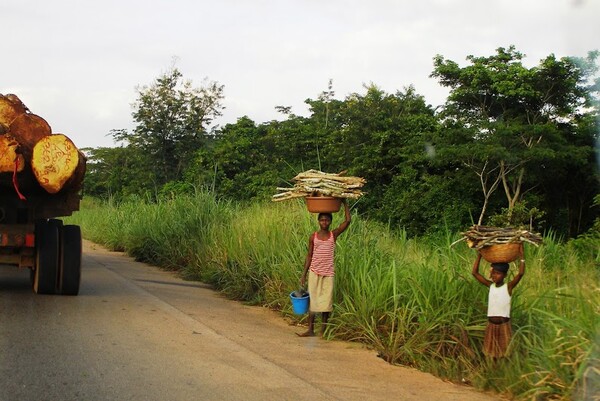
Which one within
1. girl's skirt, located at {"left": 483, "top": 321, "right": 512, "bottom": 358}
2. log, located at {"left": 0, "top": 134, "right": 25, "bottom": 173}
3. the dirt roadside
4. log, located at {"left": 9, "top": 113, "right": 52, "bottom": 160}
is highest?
log, located at {"left": 9, "top": 113, "right": 52, "bottom": 160}

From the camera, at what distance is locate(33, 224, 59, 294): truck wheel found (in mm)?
9305

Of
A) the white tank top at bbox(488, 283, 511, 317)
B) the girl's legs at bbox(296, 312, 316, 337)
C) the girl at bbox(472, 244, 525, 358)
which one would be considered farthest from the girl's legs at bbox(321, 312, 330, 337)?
the white tank top at bbox(488, 283, 511, 317)

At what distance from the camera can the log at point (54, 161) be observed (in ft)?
27.9

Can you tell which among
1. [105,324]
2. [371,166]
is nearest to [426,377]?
[105,324]

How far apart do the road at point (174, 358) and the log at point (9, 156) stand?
171cm

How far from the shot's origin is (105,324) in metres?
7.70

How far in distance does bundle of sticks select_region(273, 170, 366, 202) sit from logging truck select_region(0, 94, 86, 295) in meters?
2.90

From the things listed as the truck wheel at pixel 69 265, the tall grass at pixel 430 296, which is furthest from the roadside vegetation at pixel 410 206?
the truck wheel at pixel 69 265

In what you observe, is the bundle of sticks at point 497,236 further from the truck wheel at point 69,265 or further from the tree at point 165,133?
the tree at point 165,133

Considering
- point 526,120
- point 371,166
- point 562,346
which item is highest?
point 526,120

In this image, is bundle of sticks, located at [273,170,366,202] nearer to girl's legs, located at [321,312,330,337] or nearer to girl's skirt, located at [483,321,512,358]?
girl's legs, located at [321,312,330,337]

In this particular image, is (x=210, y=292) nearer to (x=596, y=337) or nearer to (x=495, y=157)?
(x=596, y=337)

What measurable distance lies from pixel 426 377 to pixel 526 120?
21462 mm

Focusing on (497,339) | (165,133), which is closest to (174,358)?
(497,339)
